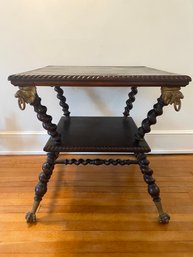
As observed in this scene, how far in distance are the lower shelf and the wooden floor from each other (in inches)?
13.5

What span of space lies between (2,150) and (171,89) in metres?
1.30

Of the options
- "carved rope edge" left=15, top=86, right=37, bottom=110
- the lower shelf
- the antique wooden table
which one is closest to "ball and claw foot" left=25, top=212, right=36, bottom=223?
the antique wooden table

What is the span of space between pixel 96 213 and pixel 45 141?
718 mm

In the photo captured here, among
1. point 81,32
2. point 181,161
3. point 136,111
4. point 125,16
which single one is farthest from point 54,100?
point 181,161

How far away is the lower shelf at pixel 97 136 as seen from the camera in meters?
0.94

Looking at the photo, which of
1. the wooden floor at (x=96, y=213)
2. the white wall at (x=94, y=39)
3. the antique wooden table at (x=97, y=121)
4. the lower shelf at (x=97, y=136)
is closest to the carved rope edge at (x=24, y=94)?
the antique wooden table at (x=97, y=121)

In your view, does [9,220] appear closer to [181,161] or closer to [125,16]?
[181,161]

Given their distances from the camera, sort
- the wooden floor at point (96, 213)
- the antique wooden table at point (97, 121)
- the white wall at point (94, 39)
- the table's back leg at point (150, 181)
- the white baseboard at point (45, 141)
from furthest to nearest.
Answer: the white baseboard at point (45, 141), the white wall at point (94, 39), the table's back leg at point (150, 181), the wooden floor at point (96, 213), the antique wooden table at point (97, 121)

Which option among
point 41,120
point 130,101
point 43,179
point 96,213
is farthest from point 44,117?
point 130,101

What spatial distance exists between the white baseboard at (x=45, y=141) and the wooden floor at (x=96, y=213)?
0.40 ft

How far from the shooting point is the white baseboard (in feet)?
5.08

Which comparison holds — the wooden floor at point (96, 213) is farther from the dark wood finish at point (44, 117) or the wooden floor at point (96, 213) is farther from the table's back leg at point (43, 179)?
the dark wood finish at point (44, 117)

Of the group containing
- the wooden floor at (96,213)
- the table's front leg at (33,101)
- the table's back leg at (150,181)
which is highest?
the table's front leg at (33,101)

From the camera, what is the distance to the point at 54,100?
147cm
